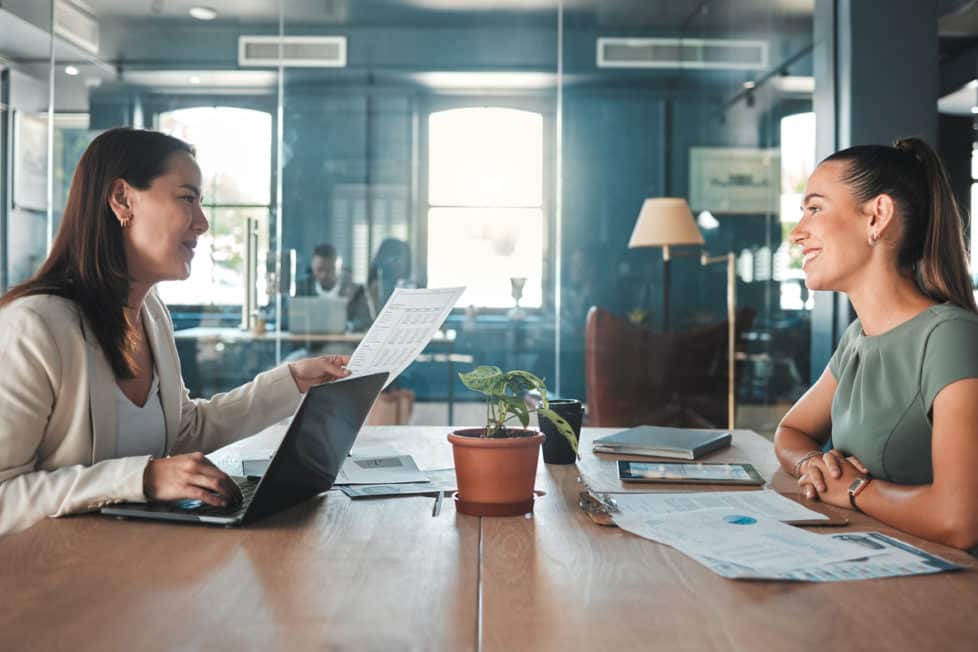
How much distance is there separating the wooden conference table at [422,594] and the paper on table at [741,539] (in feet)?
0.13

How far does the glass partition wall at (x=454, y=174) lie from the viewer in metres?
4.97

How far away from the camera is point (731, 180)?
5082mm

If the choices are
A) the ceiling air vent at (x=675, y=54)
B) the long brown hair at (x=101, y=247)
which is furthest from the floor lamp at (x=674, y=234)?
the long brown hair at (x=101, y=247)

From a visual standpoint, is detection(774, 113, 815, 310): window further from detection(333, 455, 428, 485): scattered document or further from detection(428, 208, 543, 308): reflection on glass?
detection(333, 455, 428, 485): scattered document

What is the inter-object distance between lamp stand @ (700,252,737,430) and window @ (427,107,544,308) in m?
1.02

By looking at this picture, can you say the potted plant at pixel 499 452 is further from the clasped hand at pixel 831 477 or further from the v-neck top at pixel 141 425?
the v-neck top at pixel 141 425

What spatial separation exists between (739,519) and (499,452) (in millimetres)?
333

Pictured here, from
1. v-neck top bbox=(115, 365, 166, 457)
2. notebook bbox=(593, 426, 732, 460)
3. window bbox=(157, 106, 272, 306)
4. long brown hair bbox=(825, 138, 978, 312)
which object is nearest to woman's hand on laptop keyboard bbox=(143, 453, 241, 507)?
v-neck top bbox=(115, 365, 166, 457)

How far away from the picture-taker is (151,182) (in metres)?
1.67

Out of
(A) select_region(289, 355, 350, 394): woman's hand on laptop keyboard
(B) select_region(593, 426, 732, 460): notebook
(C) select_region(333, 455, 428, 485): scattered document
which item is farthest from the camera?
(A) select_region(289, 355, 350, 394): woman's hand on laptop keyboard

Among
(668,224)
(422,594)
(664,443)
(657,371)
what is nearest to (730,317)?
(657,371)

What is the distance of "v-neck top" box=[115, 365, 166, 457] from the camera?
61.8 inches

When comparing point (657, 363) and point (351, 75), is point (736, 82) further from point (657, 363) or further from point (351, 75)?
point (351, 75)

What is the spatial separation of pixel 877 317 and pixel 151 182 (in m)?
1.37
